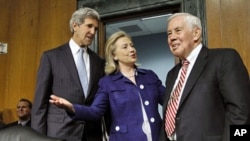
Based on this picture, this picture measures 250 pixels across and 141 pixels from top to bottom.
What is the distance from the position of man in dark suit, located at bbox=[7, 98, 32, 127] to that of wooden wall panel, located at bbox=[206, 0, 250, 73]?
81.9 inches

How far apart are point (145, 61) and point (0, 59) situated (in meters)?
3.01

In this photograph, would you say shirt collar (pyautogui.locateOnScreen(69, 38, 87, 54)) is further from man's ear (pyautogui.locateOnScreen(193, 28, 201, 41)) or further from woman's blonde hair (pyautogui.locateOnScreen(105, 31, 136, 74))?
man's ear (pyautogui.locateOnScreen(193, 28, 201, 41))

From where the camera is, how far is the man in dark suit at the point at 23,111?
3673 millimetres

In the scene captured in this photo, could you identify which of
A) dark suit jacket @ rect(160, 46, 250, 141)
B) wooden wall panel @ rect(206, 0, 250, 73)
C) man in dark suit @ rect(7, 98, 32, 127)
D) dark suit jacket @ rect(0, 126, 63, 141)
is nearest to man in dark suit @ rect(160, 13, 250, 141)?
dark suit jacket @ rect(160, 46, 250, 141)

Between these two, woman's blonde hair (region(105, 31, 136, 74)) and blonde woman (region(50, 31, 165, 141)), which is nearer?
blonde woman (region(50, 31, 165, 141))

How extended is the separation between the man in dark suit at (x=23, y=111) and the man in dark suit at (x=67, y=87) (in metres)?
1.61

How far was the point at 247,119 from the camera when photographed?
62.5 inches

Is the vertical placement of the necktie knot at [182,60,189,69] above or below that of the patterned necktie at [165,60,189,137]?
above

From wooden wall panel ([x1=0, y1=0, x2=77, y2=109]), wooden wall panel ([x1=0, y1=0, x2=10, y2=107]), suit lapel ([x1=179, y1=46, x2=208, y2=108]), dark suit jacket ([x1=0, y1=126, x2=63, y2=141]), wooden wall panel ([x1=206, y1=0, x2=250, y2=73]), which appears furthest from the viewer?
wooden wall panel ([x1=0, y1=0, x2=10, y2=107])

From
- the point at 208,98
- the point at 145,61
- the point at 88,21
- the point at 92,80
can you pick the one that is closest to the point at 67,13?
the point at 88,21

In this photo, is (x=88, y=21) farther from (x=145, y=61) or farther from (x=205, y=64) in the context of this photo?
(x=145, y=61)

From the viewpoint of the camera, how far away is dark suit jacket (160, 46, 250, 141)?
1.61 metres

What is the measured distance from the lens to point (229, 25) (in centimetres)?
287

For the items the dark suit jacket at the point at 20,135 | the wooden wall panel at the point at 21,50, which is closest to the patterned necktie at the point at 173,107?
the dark suit jacket at the point at 20,135
